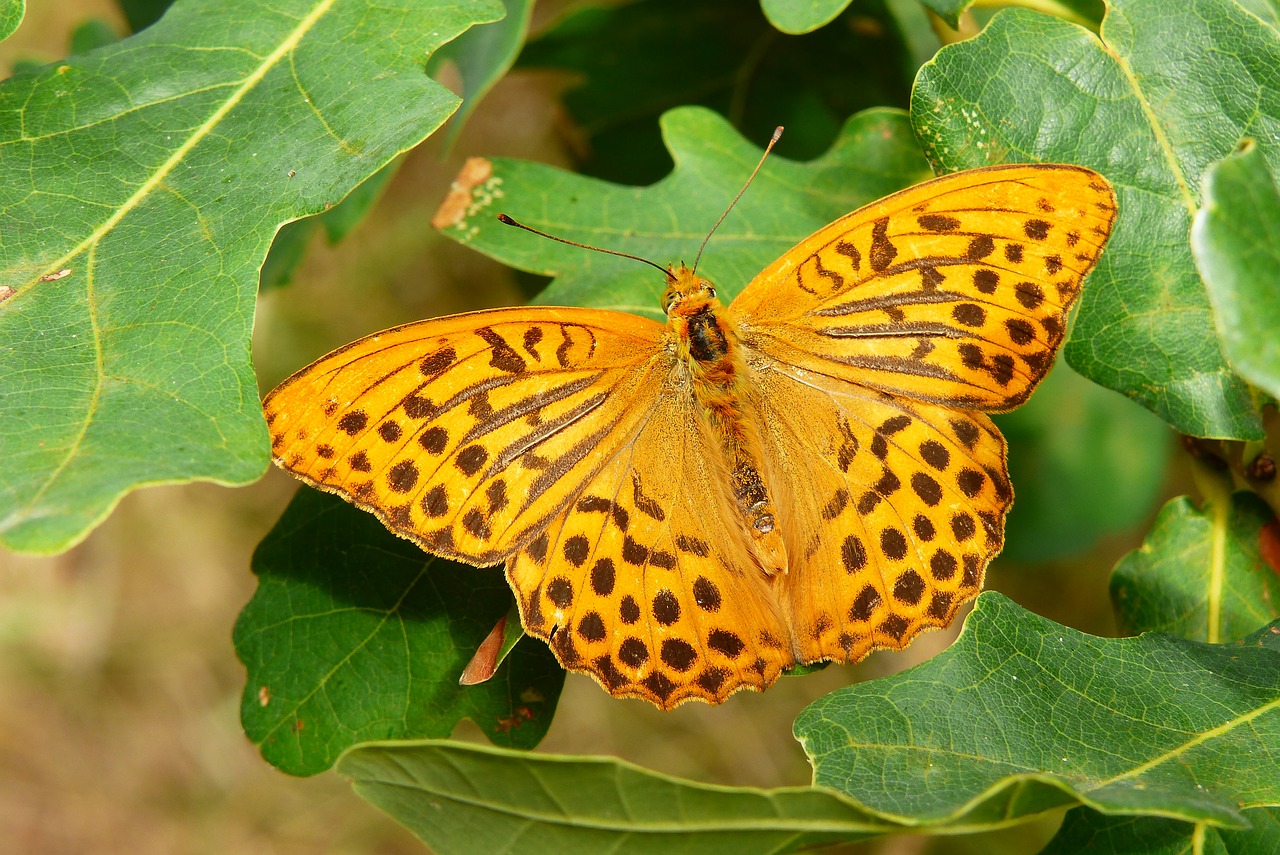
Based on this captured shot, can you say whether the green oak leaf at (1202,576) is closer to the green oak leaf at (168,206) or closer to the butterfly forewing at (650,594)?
the butterfly forewing at (650,594)

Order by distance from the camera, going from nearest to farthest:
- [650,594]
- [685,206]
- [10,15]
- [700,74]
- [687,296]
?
[10,15], [650,594], [687,296], [685,206], [700,74]

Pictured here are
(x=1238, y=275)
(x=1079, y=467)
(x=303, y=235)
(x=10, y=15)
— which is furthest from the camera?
(x=1079, y=467)

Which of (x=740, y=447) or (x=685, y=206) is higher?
(x=685, y=206)

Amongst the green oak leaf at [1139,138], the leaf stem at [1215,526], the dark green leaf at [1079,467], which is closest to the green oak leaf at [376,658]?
the green oak leaf at [1139,138]

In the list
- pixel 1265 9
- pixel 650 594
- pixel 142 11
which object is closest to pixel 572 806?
pixel 650 594

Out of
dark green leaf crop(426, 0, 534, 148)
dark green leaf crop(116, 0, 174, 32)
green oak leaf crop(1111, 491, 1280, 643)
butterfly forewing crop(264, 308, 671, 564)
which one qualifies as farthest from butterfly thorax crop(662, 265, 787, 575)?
dark green leaf crop(116, 0, 174, 32)

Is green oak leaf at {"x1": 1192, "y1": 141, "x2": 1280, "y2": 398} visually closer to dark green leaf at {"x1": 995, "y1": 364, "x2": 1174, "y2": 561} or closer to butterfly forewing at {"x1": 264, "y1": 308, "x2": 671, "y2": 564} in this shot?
butterfly forewing at {"x1": 264, "y1": 308, "x2": 671, "y2": 564}

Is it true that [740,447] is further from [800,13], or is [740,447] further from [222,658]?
[222,658]
